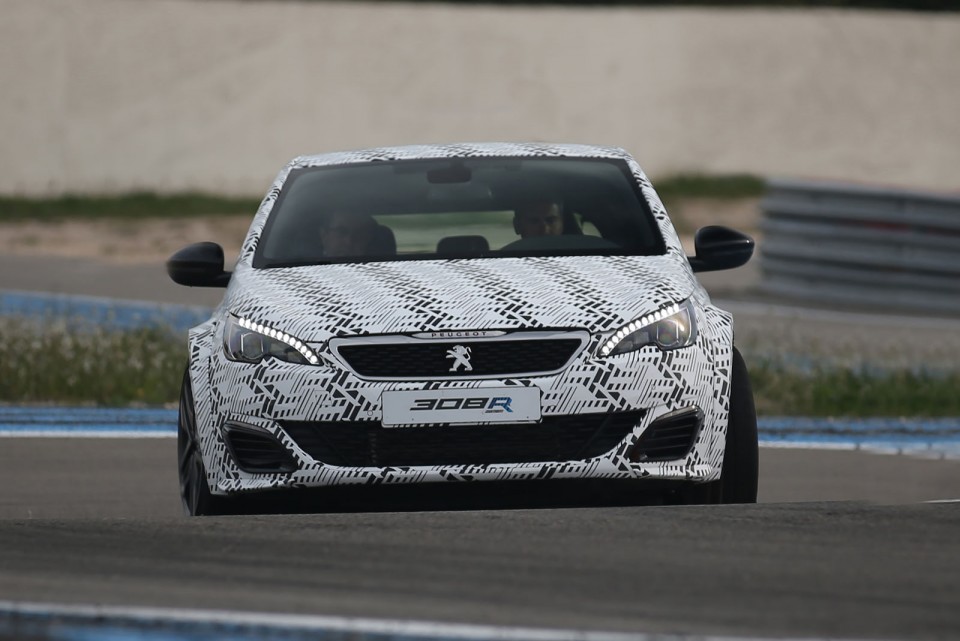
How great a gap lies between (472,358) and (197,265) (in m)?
1.65

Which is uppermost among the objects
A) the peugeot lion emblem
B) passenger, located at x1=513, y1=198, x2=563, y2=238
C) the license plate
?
the peugeot lion emblem

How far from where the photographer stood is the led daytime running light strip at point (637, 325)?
19.0 feet

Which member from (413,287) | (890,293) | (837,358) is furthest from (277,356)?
(890,293)

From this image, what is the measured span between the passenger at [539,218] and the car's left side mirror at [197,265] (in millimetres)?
1110

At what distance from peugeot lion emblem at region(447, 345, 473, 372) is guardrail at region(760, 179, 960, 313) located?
9.17 m

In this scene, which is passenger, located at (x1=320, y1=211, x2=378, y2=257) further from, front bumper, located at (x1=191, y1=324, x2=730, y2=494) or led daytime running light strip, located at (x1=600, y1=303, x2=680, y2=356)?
led daytime running light strip, located at (x1=600, y1=303, x2=680, y2=356)

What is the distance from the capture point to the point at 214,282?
7.23m

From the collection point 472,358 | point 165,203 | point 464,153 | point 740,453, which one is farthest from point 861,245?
point 165,203

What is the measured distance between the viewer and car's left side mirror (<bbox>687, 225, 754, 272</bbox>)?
7.00m

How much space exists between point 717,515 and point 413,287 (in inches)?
58.8

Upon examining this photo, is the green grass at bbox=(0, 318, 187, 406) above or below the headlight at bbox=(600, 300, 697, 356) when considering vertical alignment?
below

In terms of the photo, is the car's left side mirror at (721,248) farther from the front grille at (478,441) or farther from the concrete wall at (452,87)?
the concrete wall at (452,87)

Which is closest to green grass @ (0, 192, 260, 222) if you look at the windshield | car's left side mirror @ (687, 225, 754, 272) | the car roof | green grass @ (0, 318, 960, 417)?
green grass @ (0, 318, 960, 417)

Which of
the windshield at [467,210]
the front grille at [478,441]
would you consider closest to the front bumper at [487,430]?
the front grille at [478,441]
